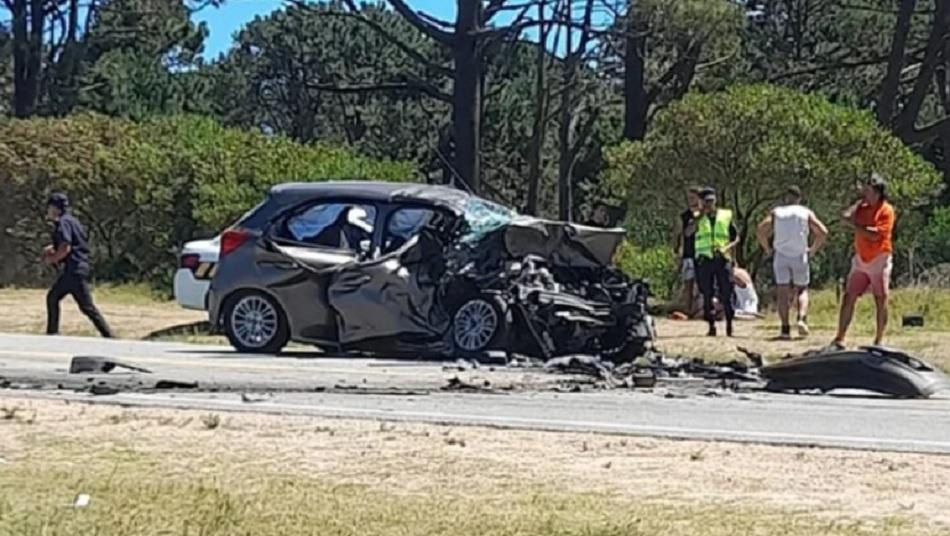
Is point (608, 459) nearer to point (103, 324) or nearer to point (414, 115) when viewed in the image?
point (103, 324)

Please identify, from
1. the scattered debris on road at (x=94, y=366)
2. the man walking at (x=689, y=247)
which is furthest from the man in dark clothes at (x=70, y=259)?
the man walking at (x=689, y=247)

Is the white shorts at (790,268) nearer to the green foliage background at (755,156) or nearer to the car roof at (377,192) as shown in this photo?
the car roof at (377,192)

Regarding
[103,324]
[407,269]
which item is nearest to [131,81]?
[103,324]

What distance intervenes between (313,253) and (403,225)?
0.94m

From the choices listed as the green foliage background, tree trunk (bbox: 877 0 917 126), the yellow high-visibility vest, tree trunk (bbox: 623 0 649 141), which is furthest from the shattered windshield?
tree trunk (bbox: 877 0 917 126)

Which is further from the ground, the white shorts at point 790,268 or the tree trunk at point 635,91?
the tree trunk at point 635,91

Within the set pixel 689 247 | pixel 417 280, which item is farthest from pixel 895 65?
pixel 417 280

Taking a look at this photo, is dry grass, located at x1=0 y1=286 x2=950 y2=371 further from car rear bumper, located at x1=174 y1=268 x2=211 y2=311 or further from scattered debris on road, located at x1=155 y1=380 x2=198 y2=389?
scattered debris on road, located at x1=155 y1=380 x2=198 y2=389

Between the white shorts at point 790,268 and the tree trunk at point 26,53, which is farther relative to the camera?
the tree trunk at point 26,53

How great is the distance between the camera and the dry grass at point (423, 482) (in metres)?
7.21

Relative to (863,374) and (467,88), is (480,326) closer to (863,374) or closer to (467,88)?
(863,374)

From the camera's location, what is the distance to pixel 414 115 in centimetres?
6325

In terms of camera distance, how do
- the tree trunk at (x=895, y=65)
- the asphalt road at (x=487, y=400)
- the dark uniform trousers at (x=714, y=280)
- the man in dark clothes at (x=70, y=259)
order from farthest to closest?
the tree trunk at (x=895, y=65) → the man in dark clothes at (x=70, y=259) → the dark uniform trousers at (x=714, y=280) → the asphalt road at (x=487, y=400)

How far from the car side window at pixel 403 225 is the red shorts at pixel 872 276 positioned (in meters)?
4.29
